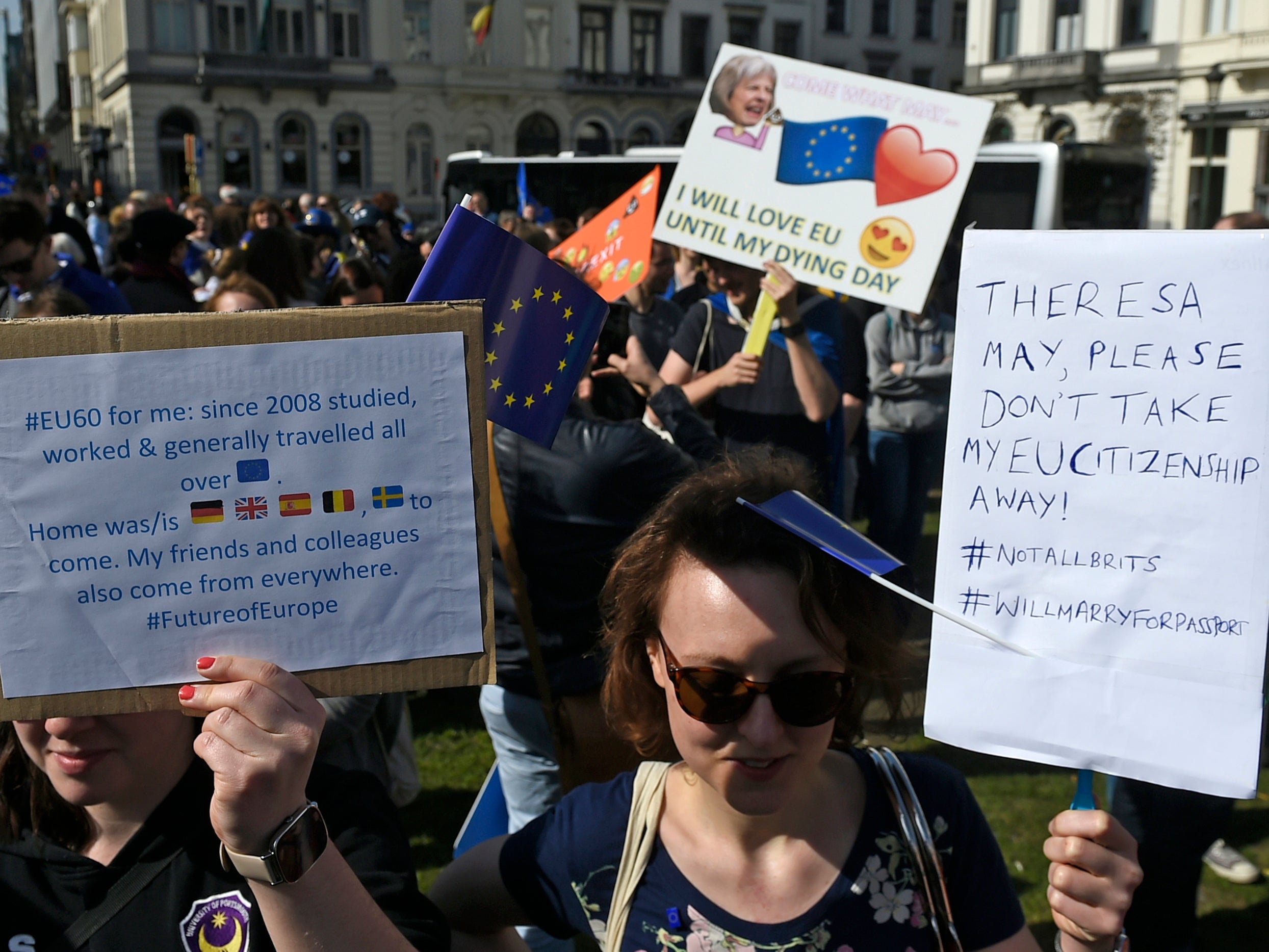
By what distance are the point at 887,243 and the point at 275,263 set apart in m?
2.59

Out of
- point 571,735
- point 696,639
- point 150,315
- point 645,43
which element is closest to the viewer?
point 150,315

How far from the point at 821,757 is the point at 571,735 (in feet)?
3.35

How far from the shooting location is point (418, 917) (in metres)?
1.49

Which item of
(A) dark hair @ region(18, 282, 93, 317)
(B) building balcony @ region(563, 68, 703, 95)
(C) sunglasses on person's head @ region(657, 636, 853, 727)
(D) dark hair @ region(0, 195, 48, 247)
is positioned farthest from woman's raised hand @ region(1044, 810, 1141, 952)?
(B) building balcony @ region(563, 68, 703, 95)

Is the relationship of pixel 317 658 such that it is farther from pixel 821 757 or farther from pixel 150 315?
pixel 821 757

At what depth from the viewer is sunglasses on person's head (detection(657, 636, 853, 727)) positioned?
142cm

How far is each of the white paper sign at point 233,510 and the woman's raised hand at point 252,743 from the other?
0.11ft

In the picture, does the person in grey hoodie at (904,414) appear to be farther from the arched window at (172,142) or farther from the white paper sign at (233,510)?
the arched window at (172,142)

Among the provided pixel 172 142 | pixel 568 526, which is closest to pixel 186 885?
pixel 568 526

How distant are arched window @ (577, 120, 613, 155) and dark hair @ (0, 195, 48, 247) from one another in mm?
40178

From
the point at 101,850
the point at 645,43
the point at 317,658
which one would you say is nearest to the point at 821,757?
the point at 317,658

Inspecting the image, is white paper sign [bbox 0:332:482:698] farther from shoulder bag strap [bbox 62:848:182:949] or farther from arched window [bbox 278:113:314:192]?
arched window [bbox 278:113:314:192]

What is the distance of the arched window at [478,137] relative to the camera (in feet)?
136

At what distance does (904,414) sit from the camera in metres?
5.22
